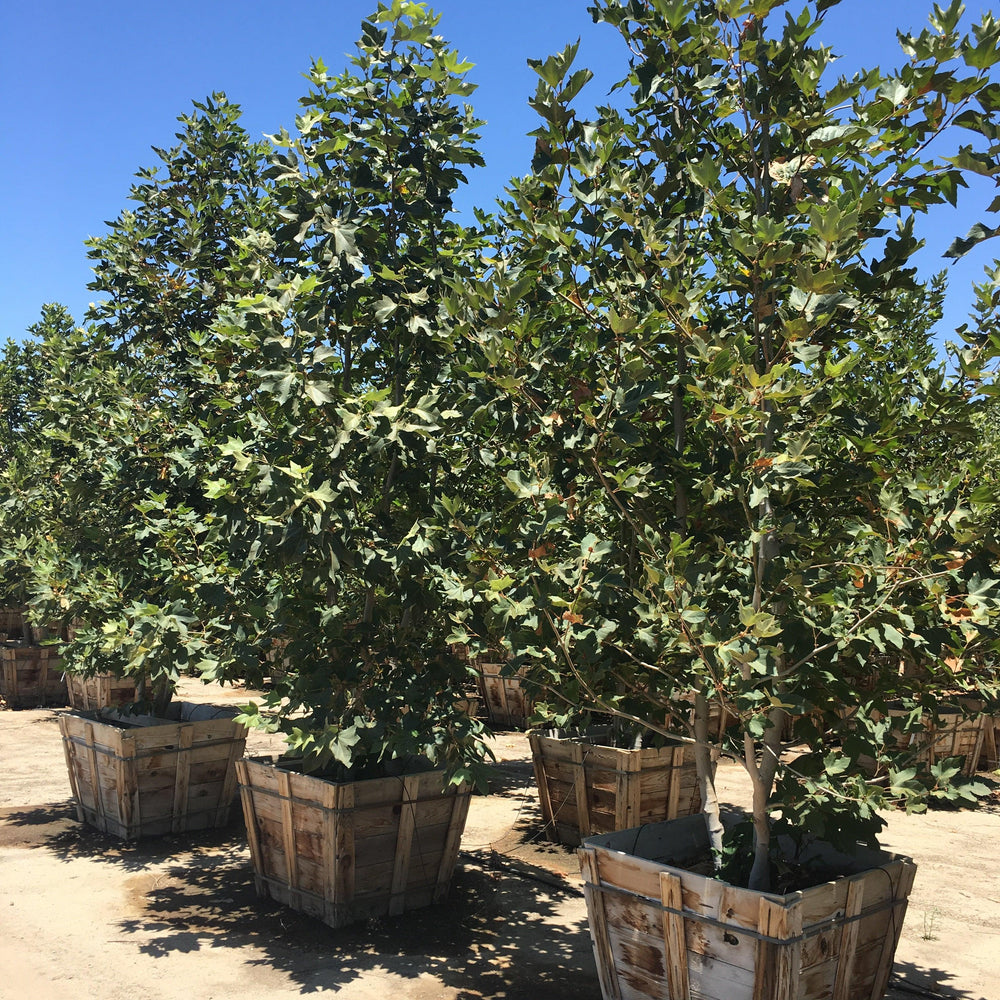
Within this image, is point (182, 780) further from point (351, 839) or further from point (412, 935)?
point (412, 935)

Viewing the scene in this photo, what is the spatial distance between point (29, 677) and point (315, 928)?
39.0 feet

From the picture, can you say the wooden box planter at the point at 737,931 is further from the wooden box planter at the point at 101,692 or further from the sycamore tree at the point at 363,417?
the wooden box planter at the point at 101,692

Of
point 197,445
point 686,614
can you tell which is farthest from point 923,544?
point 197,445

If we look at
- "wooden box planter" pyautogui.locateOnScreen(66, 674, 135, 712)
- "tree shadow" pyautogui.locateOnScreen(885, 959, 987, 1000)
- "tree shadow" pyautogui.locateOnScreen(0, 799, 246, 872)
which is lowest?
"tree shadow" pyautogui.locateOnScreen(885, 959, 987, 1000)

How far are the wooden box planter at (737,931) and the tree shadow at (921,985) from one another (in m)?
0.76

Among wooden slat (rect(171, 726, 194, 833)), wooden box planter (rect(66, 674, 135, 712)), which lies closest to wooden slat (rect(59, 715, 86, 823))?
wooden slat (rect(171, 726, 194, 833))

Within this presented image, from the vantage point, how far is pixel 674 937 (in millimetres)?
4746

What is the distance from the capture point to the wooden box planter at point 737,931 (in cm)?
442

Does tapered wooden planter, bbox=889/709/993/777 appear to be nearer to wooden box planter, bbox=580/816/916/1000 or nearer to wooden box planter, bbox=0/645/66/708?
wooden box planter, bbox=580/816/916/1000

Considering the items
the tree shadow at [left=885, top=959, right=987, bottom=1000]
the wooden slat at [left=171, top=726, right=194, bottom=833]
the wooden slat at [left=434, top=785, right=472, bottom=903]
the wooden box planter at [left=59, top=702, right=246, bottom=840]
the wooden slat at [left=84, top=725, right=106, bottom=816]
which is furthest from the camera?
the wooden slat at [left=84, top=725, right=106, bottom=816]

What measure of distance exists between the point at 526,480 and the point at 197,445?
3749 mm

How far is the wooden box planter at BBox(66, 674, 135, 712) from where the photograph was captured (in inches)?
540

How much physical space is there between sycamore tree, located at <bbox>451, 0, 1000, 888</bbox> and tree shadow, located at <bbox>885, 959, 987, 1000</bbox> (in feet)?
4.72

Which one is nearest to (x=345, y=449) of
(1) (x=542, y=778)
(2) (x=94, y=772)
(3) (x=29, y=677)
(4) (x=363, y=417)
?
(4) (x=363, y=417)
